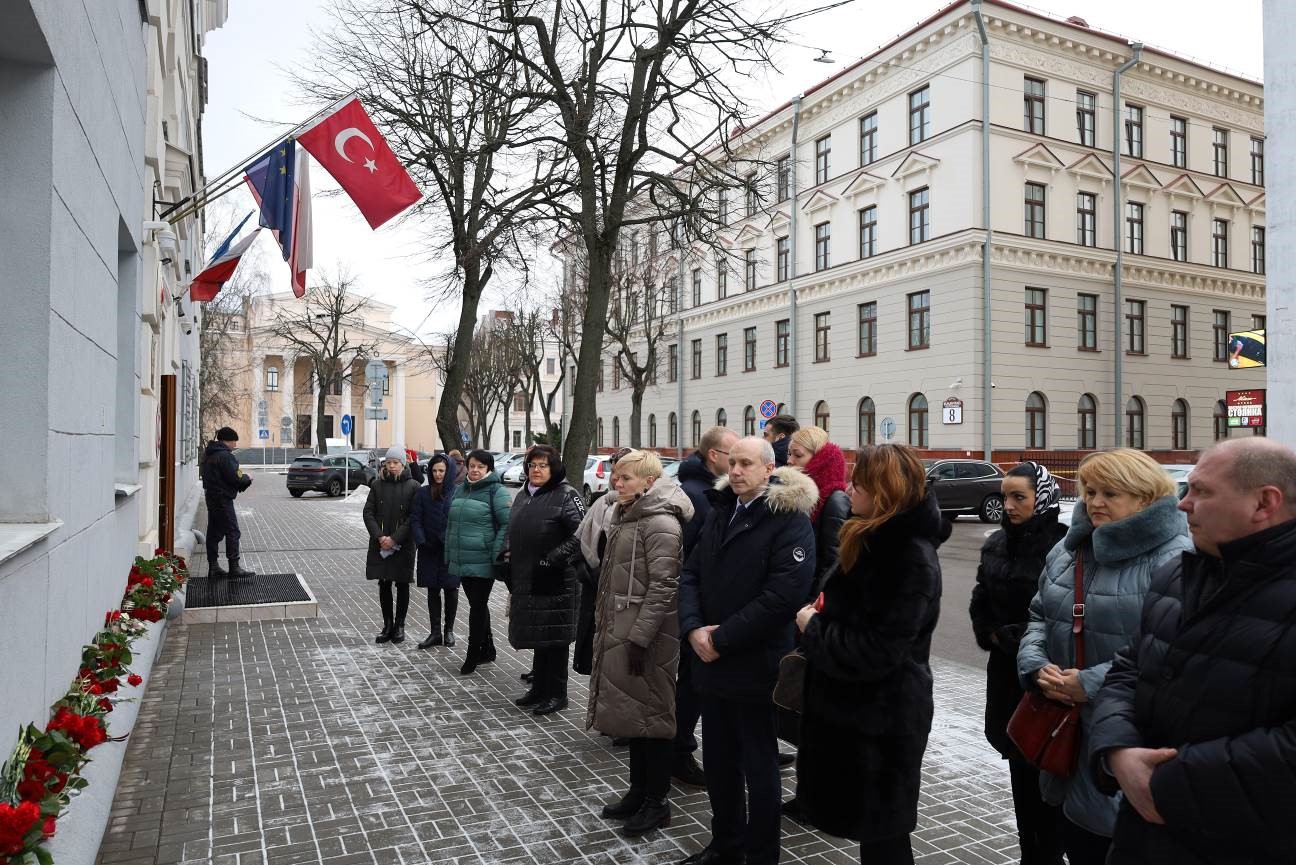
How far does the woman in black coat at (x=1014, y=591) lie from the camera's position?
149 inches

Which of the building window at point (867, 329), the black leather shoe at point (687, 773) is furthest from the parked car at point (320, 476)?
the black leather shoe at point (687, 773)

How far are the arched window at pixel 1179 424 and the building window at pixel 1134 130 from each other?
912 centimetres

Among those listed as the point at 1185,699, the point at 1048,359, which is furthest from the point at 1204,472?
the point at 1048,359

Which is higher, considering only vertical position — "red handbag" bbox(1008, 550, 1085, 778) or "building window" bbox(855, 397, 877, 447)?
"building window" bbox(855, 397, 877, 447)

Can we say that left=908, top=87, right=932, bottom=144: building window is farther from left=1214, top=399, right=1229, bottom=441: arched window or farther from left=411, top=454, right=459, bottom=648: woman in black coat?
left=411, top=454, right=459, bottom=648: woman in black coat

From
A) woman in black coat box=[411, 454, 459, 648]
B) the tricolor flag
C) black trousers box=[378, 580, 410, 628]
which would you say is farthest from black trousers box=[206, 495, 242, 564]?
woman in black coat box=[411, 454, 459, 648]

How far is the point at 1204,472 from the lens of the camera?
7.31ft

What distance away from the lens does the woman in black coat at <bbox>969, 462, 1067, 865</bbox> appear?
379 cm

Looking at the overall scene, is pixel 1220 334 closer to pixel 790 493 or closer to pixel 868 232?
pixel 868 232

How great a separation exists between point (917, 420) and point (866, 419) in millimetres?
2637

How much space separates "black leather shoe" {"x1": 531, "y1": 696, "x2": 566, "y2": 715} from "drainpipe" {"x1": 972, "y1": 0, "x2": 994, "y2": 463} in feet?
80.9

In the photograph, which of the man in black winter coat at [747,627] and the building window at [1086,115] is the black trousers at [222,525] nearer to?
the man in black winter coat at [747,627]

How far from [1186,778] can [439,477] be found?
25.2 ft

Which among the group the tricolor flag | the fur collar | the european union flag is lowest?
the fur collar
